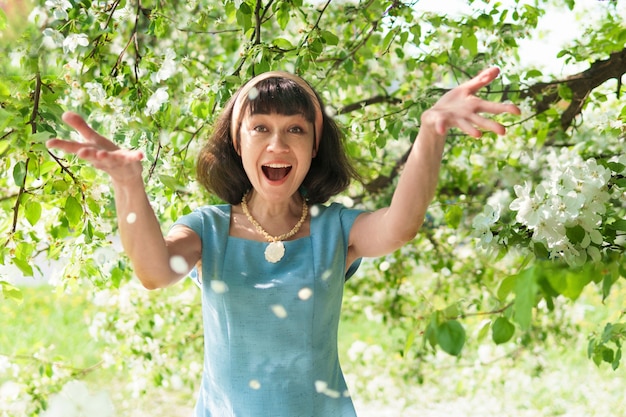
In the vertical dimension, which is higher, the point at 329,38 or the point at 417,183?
the point at 329,38

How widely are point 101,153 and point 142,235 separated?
0.14 meters

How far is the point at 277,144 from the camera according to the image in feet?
3.71

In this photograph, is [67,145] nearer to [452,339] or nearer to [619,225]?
[452,339]

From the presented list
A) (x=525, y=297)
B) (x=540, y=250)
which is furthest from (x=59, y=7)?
(x=525, y=297)

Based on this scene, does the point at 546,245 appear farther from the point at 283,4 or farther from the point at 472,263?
the point at 472,263

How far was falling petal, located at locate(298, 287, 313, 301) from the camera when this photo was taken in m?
1.14

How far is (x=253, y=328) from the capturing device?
1142 millimetres

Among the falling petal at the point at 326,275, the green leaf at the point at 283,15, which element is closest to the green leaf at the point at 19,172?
the falling petal at the point at 326,275

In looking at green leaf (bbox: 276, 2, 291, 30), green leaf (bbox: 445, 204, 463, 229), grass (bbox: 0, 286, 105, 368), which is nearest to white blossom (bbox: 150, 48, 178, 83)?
green leaf (bbox: 276, 2, 291, 30)

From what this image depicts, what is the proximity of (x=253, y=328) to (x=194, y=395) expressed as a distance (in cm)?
258

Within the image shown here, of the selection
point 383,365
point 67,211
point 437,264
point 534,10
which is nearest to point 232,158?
point 67,211

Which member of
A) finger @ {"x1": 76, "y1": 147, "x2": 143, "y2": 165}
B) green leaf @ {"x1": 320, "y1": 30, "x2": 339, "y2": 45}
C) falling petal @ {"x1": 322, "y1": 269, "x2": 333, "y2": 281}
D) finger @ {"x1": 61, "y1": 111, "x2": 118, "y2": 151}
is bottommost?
falling petal @ {"x1": 322, "y1": 269, "x2": 333, "y2": 281}

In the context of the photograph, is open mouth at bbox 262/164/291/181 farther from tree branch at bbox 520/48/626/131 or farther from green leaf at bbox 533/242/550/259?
tree branch at bbox 520/48/626/131

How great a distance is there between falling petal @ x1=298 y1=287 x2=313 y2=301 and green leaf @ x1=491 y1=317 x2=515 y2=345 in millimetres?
461
